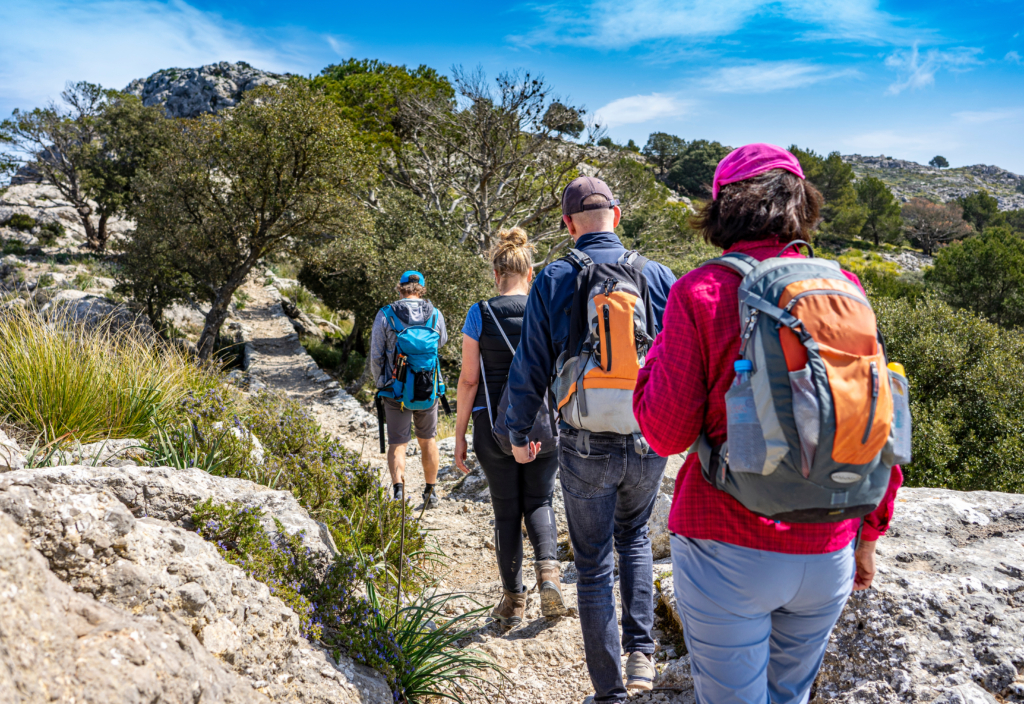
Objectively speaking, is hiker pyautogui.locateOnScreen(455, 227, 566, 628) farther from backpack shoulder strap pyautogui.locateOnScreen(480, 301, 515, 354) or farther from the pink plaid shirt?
the pink plaid shirt

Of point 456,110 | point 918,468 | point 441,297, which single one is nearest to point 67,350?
point 441,297

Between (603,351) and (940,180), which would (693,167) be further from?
(940,180)

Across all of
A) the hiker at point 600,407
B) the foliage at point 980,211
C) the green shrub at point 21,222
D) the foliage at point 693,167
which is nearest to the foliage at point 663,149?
the foliage at point 693,167

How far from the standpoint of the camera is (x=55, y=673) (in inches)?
48.9

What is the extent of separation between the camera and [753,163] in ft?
5.01

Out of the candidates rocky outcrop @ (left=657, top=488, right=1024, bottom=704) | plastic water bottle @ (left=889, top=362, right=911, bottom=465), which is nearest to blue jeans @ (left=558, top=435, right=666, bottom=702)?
rocky outcrop @ (left=657, top=488, right=1024, bottom=704)

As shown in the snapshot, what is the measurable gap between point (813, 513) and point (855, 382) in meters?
0.31

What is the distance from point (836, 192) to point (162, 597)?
63.7 m

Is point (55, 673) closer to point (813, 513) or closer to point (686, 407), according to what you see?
point (686, 407)

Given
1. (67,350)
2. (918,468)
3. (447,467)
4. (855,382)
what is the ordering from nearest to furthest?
1. (855,382)
2. (67,350)
3. (447,467)
4. (918,468)

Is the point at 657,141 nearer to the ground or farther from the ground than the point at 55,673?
farther from the ground

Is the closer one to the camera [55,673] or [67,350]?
[55,673]

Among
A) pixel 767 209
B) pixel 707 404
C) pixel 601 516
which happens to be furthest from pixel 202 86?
pixel 707 404

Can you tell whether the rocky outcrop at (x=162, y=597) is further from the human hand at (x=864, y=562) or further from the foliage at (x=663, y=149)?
the foliage at (x=663, y=149)
